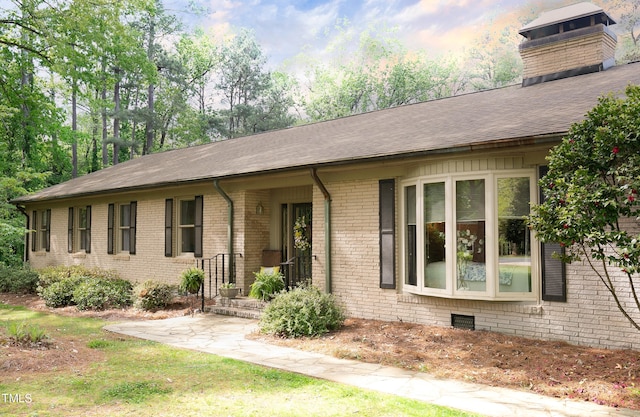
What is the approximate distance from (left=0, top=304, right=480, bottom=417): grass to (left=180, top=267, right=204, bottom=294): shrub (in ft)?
14.2

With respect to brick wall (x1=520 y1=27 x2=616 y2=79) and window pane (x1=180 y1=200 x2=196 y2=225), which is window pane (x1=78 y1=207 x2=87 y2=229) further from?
brick wall (x1=520 y1=27 x2=616 y2=79)

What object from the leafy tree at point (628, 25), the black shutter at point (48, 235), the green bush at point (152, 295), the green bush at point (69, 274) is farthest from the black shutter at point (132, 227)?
the leafy tree at point (628, 25)

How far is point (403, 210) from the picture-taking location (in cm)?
858

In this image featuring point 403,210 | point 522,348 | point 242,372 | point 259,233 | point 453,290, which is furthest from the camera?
point 259,233

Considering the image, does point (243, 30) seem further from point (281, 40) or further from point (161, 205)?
point (161, 205)

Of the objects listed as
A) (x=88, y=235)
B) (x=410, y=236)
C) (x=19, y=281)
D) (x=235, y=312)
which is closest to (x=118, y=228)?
(x=88, y=235)

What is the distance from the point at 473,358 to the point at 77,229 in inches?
574

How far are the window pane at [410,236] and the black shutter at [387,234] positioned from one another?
0.22 meters

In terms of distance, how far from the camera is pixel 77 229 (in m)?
16.8

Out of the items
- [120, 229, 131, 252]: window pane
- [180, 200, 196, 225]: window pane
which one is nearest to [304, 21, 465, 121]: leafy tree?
[120, 229, 131, 252]: window pane

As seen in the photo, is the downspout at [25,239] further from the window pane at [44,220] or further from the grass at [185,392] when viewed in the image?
the grass at [185,392]

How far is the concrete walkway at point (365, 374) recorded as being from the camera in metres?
4.58

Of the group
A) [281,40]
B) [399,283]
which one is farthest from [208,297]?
[281,40]

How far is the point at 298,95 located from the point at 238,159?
1207 inches
